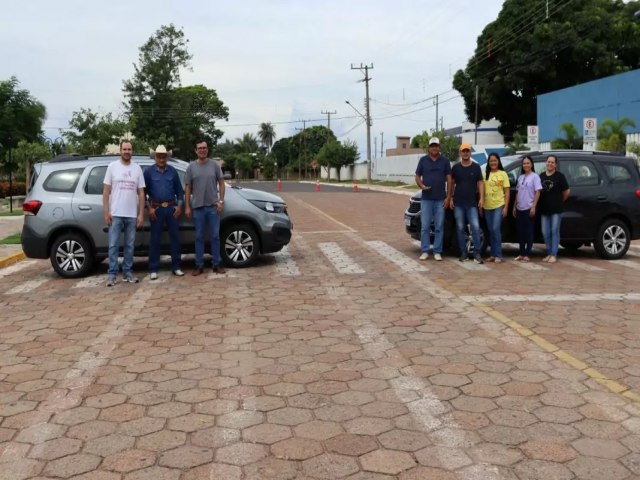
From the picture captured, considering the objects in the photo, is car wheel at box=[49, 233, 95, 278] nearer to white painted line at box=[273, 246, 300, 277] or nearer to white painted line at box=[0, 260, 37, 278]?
white painted line at box=[0, 260, 37, 278]

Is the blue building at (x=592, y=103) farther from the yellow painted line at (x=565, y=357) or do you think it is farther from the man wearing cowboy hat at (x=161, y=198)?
the man wearing cowboy hat at (x=161, y=198)

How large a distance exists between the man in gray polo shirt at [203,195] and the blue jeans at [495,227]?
403 centimetres

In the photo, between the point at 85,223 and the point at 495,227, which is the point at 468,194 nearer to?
the point at 495,227

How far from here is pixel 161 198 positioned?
8273 millimetres

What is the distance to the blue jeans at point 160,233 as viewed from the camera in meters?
8.33

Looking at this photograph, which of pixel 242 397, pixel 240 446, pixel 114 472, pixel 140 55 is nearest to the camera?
pixel 114 472

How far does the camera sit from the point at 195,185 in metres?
8.58

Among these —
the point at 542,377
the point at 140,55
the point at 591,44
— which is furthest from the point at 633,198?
the point at 140,55

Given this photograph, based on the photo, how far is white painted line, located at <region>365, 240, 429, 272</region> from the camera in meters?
9.30

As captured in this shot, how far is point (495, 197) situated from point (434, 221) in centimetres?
109

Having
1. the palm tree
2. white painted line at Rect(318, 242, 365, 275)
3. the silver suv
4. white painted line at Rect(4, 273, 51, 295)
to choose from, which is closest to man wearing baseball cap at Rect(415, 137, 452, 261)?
white painted line at Rect(318, 242, 365, 275)

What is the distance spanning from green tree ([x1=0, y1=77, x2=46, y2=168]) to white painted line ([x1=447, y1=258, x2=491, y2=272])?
32657 millimetres

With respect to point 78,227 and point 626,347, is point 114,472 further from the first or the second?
point 78,227

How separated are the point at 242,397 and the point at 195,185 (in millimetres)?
4818
